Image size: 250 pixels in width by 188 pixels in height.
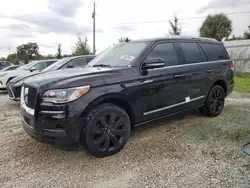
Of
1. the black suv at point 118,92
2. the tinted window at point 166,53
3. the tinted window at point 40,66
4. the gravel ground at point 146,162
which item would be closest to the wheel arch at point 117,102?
the black suv at point 118,92

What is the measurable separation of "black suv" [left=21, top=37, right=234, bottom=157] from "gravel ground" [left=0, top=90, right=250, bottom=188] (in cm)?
33

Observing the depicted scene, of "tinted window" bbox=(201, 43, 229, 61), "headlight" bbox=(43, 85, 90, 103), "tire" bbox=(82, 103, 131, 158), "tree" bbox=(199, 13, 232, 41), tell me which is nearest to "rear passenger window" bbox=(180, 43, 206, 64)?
"tinted window" bbox=(201, 43, 229, 61)

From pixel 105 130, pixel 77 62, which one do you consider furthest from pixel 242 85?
pixel 105 130

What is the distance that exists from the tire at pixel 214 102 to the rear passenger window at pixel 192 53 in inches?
32.1

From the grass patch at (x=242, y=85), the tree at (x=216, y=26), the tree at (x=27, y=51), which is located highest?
the tree at (x=216, y=26)

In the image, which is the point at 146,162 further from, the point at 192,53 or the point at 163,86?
the point at 192,53

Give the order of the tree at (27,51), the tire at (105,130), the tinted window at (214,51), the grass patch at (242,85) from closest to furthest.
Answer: the tire at (105,130)
the tinted window at (214,51)
the grass patch at (242,85)
the tree at (27,51)

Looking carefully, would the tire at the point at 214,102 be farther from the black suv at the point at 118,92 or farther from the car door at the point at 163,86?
the car door at the point at 163,86

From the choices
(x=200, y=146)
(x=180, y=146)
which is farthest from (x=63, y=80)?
(x=200, y=146)

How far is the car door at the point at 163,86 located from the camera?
3.51m

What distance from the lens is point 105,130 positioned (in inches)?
120

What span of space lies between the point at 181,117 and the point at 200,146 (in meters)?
1.62

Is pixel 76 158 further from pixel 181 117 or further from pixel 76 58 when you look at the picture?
pixel 76 58

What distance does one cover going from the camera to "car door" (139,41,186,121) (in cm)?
351
